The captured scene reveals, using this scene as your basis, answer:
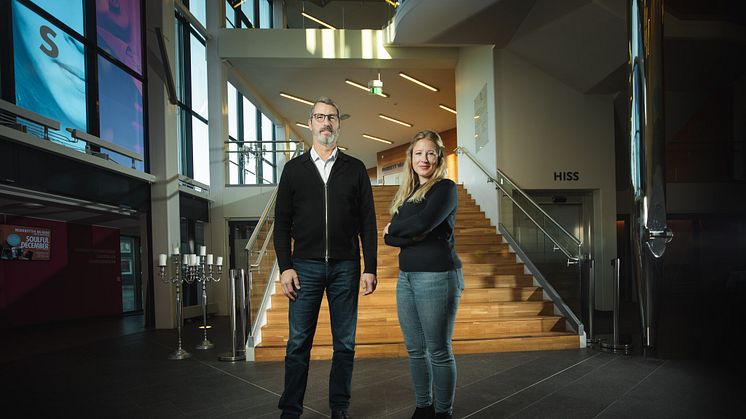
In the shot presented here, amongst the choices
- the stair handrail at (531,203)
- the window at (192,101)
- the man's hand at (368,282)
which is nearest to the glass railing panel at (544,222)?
the stair handrail at (531,203)

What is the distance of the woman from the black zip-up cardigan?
0.72 feet

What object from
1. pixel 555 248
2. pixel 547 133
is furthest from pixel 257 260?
pixel 547 133

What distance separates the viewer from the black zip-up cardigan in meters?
2.31

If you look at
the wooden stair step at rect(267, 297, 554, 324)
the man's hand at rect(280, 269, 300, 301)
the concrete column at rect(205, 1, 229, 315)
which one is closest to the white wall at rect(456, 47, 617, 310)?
the wooden stair step at rect(267, 297, 554, 324)

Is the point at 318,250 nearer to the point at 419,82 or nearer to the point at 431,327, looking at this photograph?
the point at 431,327

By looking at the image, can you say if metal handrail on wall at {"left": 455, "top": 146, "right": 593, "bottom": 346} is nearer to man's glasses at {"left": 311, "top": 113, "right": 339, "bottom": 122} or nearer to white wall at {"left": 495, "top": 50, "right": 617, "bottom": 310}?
white wall at {"left": 495, "top": 50, "right": 617, "bottom": 310}

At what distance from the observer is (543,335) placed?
498 cm

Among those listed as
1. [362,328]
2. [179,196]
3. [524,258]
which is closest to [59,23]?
[179,196]

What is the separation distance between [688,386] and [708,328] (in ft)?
0.19

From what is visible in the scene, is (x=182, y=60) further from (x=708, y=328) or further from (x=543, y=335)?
(x=708, y=328)

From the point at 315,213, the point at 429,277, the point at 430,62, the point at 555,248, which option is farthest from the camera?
the point at 430,62

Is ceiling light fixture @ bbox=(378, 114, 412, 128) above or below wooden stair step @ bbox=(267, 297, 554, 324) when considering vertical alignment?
above

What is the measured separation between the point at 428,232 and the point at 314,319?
0.69 metres

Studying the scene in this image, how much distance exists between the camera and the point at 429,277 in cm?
221
